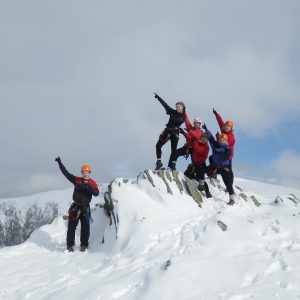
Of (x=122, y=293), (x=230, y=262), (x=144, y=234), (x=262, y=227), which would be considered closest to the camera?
(x=122, y=293)

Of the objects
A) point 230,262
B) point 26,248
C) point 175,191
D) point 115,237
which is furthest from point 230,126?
point 26,248

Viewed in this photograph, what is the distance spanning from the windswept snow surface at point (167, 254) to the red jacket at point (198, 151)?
1.42 meters

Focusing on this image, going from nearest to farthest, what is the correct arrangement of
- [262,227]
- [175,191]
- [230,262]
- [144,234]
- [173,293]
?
1. [173,293]
2. [230,262]
3. [262,227]
4. [144,234]
5. [175,191]

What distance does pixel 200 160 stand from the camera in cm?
1488

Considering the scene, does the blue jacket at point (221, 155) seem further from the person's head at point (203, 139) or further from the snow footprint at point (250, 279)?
the snow footprint at point (250, 279)

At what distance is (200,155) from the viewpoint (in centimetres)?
1480

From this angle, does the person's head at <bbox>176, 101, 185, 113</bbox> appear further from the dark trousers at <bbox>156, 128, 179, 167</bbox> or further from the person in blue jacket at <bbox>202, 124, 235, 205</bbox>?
the person in blue jacket at <bbox>202, 124, 235, 205</bbox>

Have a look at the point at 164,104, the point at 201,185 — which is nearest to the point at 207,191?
the point at 201,185

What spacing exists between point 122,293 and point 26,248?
7.57m

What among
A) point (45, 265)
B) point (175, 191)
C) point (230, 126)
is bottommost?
point (45, 265)

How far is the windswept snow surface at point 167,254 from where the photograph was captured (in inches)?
299

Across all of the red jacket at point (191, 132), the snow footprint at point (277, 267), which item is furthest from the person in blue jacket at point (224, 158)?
the snow footprint at point (277, 267)

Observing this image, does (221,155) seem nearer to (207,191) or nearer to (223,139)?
(223,139)

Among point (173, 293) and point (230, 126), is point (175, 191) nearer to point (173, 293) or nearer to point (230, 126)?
point (230, 126)
